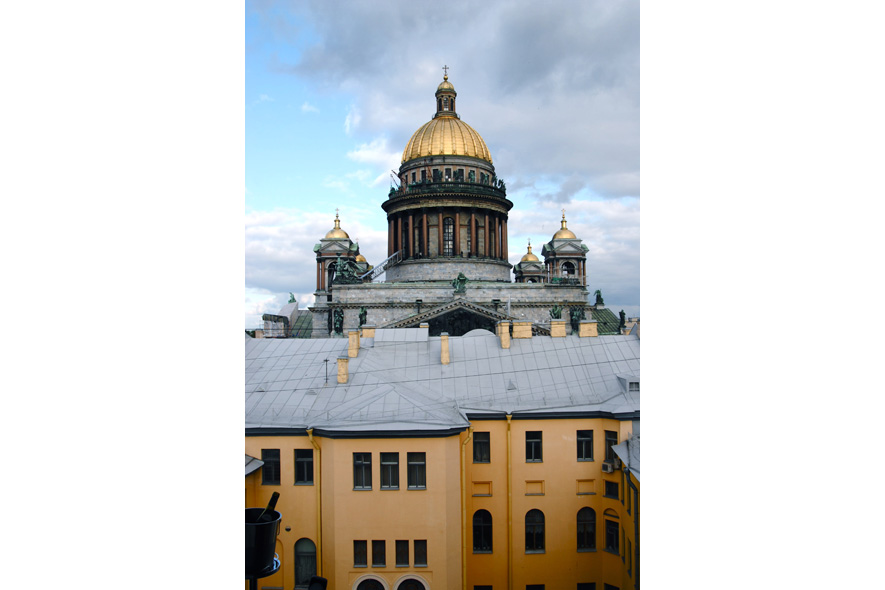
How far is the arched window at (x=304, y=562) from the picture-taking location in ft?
29.6

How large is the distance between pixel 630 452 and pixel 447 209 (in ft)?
80.6

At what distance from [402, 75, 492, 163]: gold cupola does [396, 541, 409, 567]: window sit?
27067mm

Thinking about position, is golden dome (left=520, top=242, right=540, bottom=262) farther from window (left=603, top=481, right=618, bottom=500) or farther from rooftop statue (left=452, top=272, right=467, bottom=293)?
window (left=603, top=481, right=618, bottom=500)

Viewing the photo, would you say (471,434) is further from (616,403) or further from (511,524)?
(616,403)

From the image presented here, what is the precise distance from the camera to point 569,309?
1070 inches

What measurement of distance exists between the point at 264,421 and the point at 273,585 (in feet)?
8.33

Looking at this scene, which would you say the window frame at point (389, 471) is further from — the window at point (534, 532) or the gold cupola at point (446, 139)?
the gold cupola at point (446, 139)

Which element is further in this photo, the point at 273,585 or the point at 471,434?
the point at 471,434

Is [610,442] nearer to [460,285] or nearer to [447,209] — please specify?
[460,285]

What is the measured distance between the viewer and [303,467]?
373 inches

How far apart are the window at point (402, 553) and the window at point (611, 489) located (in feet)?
11.6

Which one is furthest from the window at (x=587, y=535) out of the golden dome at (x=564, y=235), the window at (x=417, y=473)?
the golden dome at (x=564, y=235)


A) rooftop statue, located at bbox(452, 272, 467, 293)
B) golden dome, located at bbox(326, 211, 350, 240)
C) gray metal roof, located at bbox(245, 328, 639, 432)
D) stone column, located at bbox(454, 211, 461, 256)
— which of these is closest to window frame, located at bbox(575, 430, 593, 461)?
gray metal roof, located at bbox(245, 328, 639, 432)

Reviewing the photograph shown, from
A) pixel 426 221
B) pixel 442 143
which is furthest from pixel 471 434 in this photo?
pixel 442 143
